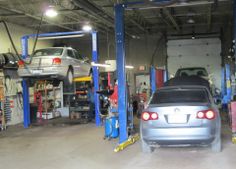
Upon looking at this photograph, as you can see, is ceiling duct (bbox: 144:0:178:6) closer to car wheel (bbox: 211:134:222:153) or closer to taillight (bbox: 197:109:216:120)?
taillight (bbox: 197:109:216:120)

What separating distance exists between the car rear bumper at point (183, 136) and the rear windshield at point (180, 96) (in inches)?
29.2

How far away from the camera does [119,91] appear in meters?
8.89

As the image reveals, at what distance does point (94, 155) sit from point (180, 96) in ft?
7.49

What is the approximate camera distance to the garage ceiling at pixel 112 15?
40.6 ft

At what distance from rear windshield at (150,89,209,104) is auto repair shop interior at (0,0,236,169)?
21mm

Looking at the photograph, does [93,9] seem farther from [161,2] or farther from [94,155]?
[94,155]

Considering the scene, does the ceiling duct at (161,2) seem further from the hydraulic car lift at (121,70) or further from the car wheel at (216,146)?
the car wheel at (216,146)

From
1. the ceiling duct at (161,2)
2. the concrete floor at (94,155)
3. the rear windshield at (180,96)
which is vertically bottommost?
the concrete floor at (94,155)

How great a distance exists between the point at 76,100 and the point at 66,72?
3524 millimetres

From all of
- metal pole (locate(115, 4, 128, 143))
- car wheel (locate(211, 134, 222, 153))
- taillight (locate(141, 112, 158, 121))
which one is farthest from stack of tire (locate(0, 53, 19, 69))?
car wheel (locate(211, 134, 222, 153))

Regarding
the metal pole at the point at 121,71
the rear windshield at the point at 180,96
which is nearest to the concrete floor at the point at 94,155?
the metal pole at the point at 121,71

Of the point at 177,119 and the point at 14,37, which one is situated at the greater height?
the point at 14,37

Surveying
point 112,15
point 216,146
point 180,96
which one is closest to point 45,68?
point 112,15

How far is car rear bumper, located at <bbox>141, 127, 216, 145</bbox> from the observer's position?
680cm
